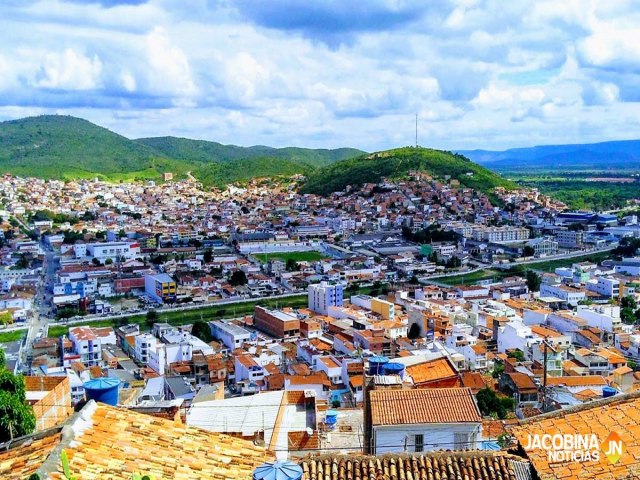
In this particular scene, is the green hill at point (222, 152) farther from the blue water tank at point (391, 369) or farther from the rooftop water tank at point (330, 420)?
the blue water tank at point (391, 369)

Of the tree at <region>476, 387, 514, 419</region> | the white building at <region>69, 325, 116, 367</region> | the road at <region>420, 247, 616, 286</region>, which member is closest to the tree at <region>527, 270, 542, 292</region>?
the road at <region>420, 247, 616, 286</region>

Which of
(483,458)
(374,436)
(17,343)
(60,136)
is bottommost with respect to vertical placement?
(17,343)

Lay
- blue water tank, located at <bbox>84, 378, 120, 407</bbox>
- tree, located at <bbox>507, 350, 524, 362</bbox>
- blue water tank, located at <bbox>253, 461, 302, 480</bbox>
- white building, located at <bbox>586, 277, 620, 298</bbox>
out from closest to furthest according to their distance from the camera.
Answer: blue water tank, located at <bbox>253, 461, 302, 480</bbox>
blue water tank, located at <bbox>84, 378, 120, 407</bbox>
tree, located at <bbox>507, 350, 524, 362</bbox>
white building, located at <bbox>586, 277, 620, 298</bbox>

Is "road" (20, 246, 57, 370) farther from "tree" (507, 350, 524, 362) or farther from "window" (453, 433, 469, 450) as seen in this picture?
"window" (453, 433, 469, 450)

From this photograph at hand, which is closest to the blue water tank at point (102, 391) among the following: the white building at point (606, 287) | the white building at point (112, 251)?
the white building at point (606, 287)

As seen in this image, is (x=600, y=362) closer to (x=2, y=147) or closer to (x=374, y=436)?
(x=374, y=436)

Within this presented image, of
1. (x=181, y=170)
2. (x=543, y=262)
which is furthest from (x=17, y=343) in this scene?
(x=181, y=170)

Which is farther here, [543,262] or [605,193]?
[605,193]
